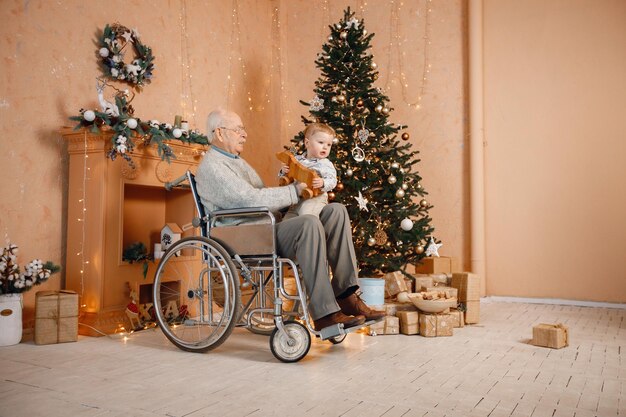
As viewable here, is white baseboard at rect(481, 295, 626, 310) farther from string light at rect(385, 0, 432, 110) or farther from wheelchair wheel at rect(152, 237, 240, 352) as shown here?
wheelchair wheel at rect(152, 237, 240, 352)

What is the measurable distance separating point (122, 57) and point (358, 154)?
179 centimetres

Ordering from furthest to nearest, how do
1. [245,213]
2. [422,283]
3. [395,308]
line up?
[422,283] < [395,308] < [245,213]

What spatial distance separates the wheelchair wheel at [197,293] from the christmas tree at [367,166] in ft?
3.74

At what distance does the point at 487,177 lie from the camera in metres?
4.61

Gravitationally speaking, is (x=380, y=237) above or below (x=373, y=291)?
above

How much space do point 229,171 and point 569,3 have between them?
3.47m

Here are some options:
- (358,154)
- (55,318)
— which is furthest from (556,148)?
(55,318)

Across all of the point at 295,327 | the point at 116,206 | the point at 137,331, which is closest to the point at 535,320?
the point at 295,327

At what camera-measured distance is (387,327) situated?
3016 mm

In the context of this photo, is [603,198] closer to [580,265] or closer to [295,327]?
[580,265]

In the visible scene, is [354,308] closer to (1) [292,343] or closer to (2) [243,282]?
(1) [292,343]

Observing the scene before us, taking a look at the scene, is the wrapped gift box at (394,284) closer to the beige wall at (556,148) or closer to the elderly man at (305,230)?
the elderly man at (305,230)

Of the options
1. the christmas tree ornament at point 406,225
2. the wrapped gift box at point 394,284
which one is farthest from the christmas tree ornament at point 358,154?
the wrapped gift box at point 394,284

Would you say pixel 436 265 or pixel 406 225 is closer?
pixel 406 225
